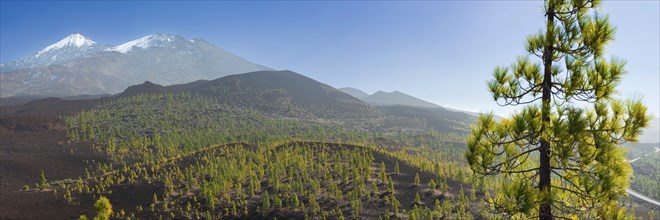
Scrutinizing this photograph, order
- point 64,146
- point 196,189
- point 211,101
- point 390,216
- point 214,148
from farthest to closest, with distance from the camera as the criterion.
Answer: point 211,101 → point 64,146 → point 214,148 → point 196,189 → point 390,216

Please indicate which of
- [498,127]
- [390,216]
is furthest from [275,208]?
[498,127]

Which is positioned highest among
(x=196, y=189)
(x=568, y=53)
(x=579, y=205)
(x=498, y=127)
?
(x=568, y=53)

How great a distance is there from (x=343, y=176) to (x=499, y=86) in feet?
159

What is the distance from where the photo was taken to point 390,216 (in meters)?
40.6

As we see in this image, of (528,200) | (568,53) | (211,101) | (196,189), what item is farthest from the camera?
(211,101)

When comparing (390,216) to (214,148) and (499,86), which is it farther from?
(214,148)

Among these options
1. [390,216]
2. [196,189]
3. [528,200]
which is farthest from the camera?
[196,189]

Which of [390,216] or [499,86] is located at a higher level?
[499,86]

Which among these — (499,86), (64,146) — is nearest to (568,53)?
(499,86)

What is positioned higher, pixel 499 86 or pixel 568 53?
pixel 568 53

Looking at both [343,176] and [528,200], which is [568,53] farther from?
[343,176]

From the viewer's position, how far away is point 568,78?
723 centimetres

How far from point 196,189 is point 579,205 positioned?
54205 millimetres

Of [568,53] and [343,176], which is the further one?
[343,176]
